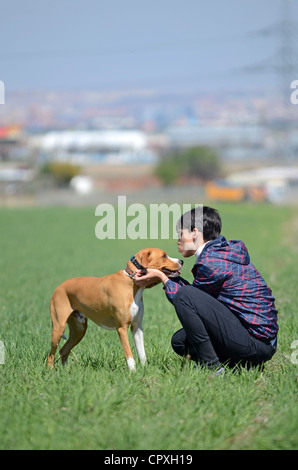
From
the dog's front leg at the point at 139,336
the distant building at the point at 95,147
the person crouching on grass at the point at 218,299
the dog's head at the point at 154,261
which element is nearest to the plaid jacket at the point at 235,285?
the person crouching on grass at the point at 218,299

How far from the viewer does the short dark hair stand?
4.96 metres

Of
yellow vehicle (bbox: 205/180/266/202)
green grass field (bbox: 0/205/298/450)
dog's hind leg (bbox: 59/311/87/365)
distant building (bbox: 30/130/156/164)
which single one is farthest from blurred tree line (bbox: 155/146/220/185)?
dog's hind leg (bbox: 59/311/87/365)

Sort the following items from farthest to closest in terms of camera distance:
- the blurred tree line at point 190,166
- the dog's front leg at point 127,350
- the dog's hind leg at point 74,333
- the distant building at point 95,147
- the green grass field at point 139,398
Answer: the distant building at point 95,147 → the blurred tree line at point 190,166 → the dog's hind leg at point 74,333 → the dog's front leg at point 127,350 → the green grass field at point 139,398

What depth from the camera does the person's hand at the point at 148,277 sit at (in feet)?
15.9

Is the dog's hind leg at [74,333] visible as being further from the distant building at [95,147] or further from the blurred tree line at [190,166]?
the distant building at [95,147]

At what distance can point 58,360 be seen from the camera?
555 centimetres

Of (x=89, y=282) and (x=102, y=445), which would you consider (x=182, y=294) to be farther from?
(x=102, y=445)

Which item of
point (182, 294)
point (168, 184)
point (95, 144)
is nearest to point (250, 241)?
point (182, 294)

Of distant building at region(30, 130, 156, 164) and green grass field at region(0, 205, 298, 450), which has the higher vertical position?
distant building at region(30, 130, 156, 164)

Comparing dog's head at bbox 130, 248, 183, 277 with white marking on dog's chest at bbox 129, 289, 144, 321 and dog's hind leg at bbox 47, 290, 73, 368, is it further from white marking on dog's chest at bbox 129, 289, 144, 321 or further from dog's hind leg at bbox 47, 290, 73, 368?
dog's hind leg at bbox 47, 290, 73, 368

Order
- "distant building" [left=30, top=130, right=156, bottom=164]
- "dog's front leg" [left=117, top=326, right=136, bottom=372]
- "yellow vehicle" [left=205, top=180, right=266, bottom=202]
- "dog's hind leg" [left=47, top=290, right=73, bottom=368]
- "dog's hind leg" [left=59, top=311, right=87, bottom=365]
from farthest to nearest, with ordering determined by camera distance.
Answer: "distant building" [left=30, top=130, right=156, bottom=164] < "yellow vehicle" [left=205, top=180, right=266, bottom=202] < "dog's hind leg" [left=59, top=311, right=87, bottom=365] < "dog's hind leg" [left=47, top=290, right=73, bottom=368] < "dog's front leg" [left=117, top=326, right=136, bottom=372]

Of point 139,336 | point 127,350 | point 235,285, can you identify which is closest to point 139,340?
point 139,336

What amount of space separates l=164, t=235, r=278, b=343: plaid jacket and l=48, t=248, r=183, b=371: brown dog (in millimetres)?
229
